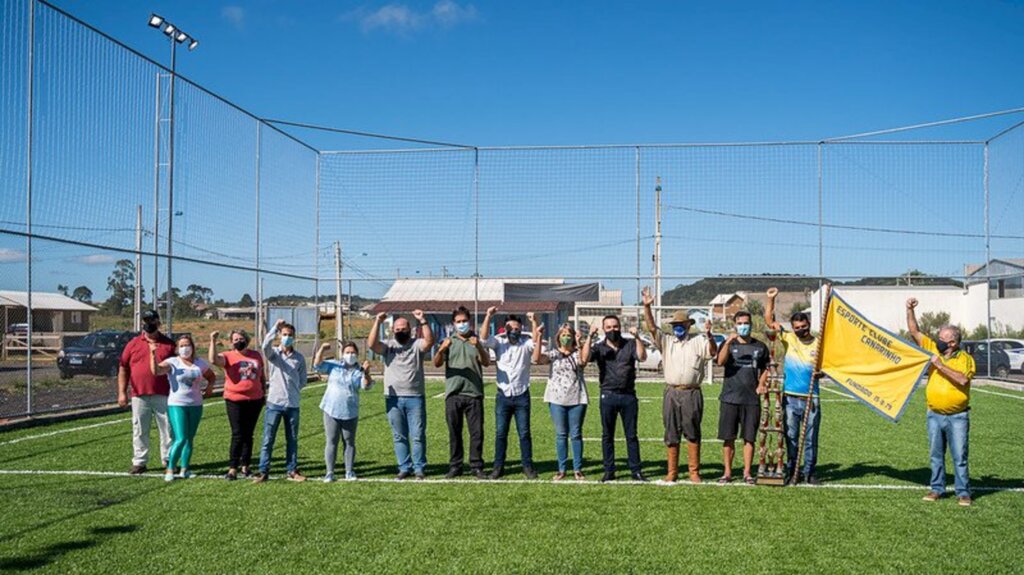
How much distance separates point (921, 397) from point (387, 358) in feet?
47.6

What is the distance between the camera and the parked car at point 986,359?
24.4 m

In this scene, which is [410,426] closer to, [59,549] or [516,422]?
[516,422]

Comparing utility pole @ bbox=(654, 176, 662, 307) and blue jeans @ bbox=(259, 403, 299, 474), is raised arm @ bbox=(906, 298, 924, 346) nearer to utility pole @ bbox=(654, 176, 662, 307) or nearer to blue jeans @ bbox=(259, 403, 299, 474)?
blue jeans @ bbox=(259, 403, 299, 474)

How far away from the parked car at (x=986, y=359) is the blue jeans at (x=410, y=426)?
20045mm

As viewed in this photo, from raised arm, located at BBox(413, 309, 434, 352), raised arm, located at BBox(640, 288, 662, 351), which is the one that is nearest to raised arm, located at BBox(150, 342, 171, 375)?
raised arm, located at BBox(413, 309, 434, 352)

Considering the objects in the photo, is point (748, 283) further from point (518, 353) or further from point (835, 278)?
point (518, 353)

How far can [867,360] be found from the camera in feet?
29.9

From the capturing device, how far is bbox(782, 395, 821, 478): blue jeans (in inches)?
357

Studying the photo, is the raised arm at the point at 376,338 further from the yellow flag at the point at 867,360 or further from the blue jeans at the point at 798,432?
the yellow flag at the point at 867,360

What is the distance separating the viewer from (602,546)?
21.9 ft

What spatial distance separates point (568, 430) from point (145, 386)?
5.03 meters

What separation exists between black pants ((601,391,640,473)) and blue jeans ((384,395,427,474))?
2.06m

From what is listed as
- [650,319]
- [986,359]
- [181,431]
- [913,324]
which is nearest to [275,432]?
[181,431]

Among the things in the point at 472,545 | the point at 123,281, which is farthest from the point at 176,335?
the point at 472,545
